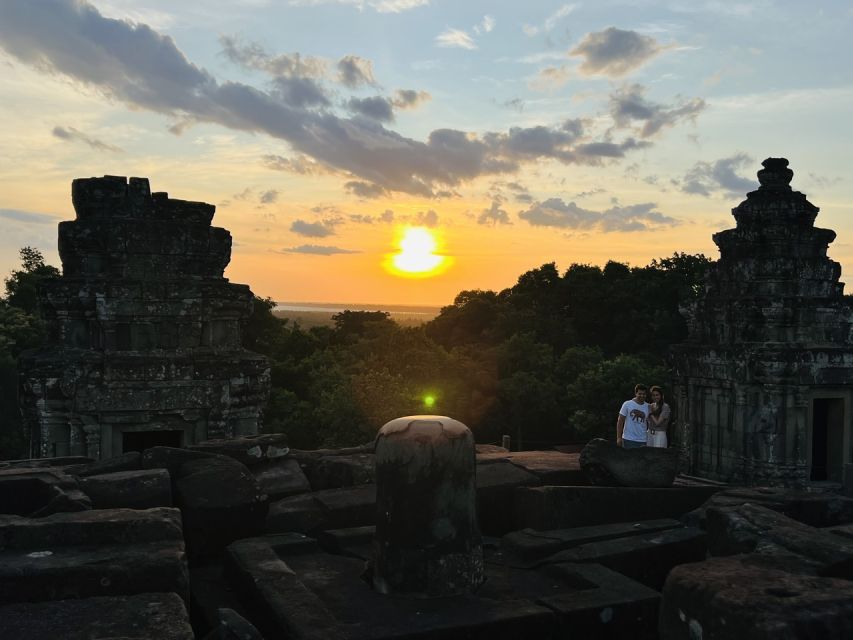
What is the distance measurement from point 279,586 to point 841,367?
10.6 meters

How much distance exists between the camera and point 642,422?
8891mm

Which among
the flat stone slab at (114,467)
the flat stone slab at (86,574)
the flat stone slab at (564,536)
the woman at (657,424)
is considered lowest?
the flat stone slab at (564,536)

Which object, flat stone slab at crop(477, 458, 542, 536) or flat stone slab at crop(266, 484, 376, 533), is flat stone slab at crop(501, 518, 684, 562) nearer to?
flat stone slab at crop(477, 458, 542, 536)

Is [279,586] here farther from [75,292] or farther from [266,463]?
[75,292]

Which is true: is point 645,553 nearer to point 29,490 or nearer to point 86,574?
point 86,574

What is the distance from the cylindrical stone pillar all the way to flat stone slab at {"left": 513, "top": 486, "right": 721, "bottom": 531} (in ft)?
4.63

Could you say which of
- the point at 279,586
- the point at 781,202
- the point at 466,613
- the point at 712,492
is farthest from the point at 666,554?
the point at 781,202

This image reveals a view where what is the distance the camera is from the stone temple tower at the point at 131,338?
397 inches

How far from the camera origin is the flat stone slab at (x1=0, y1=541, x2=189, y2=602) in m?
4.03

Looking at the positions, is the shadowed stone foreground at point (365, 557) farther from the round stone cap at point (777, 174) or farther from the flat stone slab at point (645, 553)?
the round stone cap at point (777, 174)

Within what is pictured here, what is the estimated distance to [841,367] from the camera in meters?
12.0

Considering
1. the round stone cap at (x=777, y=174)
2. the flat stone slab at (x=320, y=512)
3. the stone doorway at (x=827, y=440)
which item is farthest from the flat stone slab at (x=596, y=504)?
the round stone cap at (x=777, y=174)

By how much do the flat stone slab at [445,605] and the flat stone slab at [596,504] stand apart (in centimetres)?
85

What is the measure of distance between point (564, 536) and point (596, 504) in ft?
2.15
